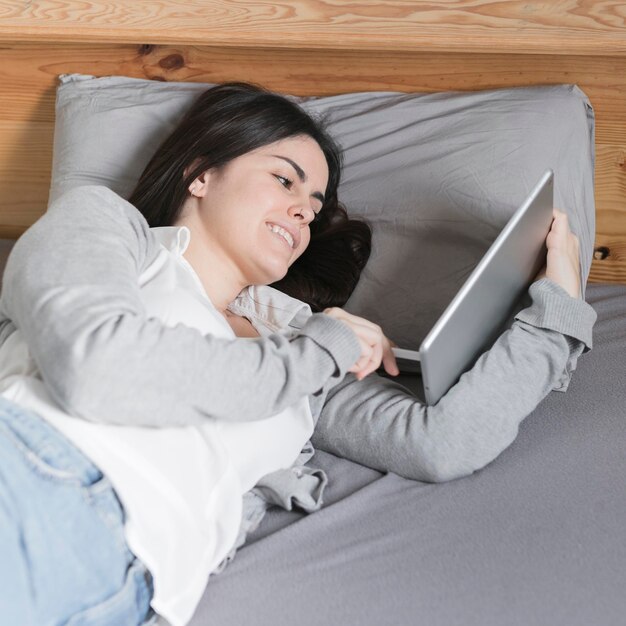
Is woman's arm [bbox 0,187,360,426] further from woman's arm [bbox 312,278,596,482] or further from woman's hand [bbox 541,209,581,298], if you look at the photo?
woman's hand [bbox 541,209,581,298]

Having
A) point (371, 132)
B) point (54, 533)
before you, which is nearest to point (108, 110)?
point (371, 132)

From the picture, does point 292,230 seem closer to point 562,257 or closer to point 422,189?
point 422,189

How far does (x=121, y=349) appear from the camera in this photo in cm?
94

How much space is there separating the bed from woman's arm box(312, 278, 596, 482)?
33 millimetres

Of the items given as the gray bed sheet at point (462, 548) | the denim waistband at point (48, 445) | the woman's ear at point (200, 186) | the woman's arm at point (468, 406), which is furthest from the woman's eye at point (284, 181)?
the denim waistband at point (48, 445)

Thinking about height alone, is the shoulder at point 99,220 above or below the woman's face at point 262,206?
above

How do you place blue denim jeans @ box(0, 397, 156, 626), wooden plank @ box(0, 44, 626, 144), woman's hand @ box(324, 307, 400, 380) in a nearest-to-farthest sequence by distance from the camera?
1. blue denim jeans @ box(0, 397, 156, 626)
2. woman's hand @ box(324, 307, 400, 380)
3. wooden plank @ box(0, 44, 626, 144)

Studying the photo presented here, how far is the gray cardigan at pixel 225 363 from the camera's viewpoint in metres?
0.95

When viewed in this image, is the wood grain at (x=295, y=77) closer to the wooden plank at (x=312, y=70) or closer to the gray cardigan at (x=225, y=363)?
the wooden plank at (x=312, y=70)

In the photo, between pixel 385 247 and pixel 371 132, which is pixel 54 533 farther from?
pixel 371 132

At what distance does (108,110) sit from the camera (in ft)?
5.59

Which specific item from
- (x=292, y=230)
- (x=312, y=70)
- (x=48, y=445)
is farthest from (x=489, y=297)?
(x=312, y=70)

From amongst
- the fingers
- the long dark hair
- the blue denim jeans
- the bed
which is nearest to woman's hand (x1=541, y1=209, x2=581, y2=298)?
the fingers

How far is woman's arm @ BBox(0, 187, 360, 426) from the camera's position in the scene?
36.9 inches
